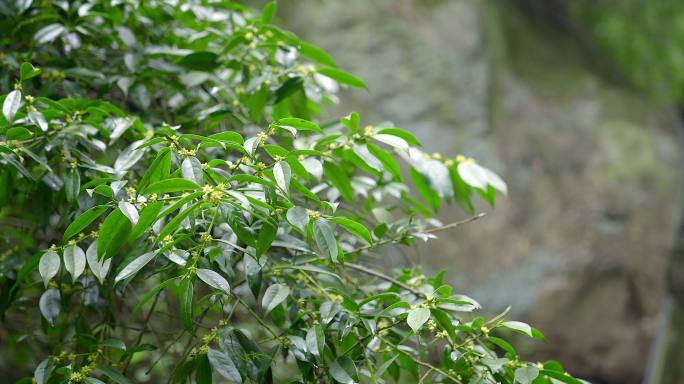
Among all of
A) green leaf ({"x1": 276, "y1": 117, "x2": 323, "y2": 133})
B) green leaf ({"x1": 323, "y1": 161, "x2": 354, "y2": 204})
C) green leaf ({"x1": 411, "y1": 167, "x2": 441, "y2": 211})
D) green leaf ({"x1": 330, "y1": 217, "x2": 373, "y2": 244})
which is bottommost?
green leaf ({"x1": 411, "y1": 167, "x2": 441, "y2": 211})

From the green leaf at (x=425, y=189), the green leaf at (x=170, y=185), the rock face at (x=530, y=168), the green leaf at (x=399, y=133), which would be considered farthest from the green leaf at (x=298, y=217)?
the rock face at (x=530, y=168)

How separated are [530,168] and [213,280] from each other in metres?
2.37

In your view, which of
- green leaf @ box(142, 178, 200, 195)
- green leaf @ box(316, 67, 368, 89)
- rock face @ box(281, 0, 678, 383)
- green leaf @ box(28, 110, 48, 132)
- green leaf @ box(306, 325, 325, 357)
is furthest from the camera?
rock face @ box(281, 0, 678, 383)

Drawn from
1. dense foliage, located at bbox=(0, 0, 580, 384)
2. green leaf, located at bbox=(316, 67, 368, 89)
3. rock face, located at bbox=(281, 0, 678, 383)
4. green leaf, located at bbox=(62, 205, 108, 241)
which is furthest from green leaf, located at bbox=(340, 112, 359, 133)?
rock face, located at bbox=(281, 0, 678, 383)

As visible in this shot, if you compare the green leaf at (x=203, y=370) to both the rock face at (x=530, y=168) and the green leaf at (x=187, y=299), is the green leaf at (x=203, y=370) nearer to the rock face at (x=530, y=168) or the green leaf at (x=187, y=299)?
the green leaf at (x=187, y=299)

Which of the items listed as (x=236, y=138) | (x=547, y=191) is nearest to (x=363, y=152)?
(x=236, y=138)

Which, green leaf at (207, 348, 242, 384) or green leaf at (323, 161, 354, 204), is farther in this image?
green leaf at (323, 161, 354, 204)

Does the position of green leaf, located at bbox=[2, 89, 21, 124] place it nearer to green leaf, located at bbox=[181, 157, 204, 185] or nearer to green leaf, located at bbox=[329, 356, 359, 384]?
green leaf, located at bbox=[181, 157, 204, 185]

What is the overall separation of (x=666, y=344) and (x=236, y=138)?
2.43 metres

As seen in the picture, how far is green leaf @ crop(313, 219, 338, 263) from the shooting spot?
797 millimetres

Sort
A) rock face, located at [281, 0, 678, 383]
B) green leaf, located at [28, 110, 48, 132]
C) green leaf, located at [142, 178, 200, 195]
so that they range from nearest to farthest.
→ 1. green leaf, located at [142, 178, 200, 195]
2. green leaf, located at [28, 110, 48, 132]
3. rock face, located at [281, 0, 678, 383]

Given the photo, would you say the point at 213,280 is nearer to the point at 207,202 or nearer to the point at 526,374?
the point at 207,202

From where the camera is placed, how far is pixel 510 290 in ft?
9.09

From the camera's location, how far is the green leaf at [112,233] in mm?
769
